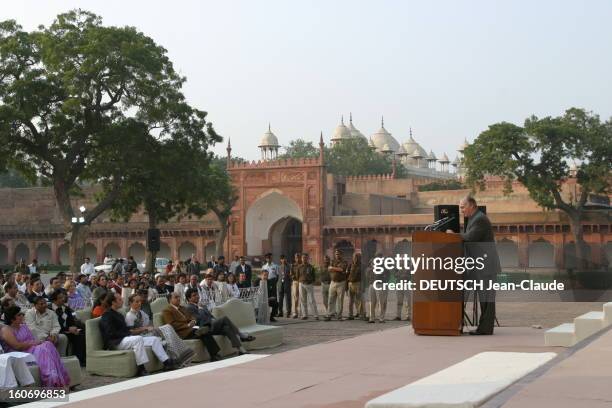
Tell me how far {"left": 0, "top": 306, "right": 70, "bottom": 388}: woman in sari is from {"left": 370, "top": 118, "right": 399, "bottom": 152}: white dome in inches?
3235

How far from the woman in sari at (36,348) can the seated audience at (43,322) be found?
0.70m

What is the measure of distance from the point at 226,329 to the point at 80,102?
54.5 ft

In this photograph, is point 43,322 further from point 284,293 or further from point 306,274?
point 284,293

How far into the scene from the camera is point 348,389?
6.41 meters

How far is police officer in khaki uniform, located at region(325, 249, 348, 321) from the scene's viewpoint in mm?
14977

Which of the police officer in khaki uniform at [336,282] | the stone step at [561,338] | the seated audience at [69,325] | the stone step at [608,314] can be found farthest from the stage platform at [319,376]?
the police officer in khaki uniform at [336,282]

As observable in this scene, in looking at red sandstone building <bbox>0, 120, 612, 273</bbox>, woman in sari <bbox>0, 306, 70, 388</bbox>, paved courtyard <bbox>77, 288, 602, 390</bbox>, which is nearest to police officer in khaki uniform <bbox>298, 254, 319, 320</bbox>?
paved courtyard <bbox>77, 288, 602, 390</bbox>

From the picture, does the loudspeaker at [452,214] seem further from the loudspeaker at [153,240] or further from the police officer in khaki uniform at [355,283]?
the loudspeaker at [153,240]

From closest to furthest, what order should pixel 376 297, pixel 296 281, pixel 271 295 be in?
pixel 376 297
pixel 296 281
pixel 271 295

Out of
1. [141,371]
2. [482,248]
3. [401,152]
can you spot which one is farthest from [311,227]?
[401,152]

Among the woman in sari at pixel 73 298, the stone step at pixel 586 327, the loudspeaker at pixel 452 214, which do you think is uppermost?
the loudspeaker at pixel 452 214

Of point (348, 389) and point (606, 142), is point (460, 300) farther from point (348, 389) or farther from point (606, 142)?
point (606, 142)

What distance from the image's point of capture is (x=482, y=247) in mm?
9508

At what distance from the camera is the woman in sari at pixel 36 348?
736cm
